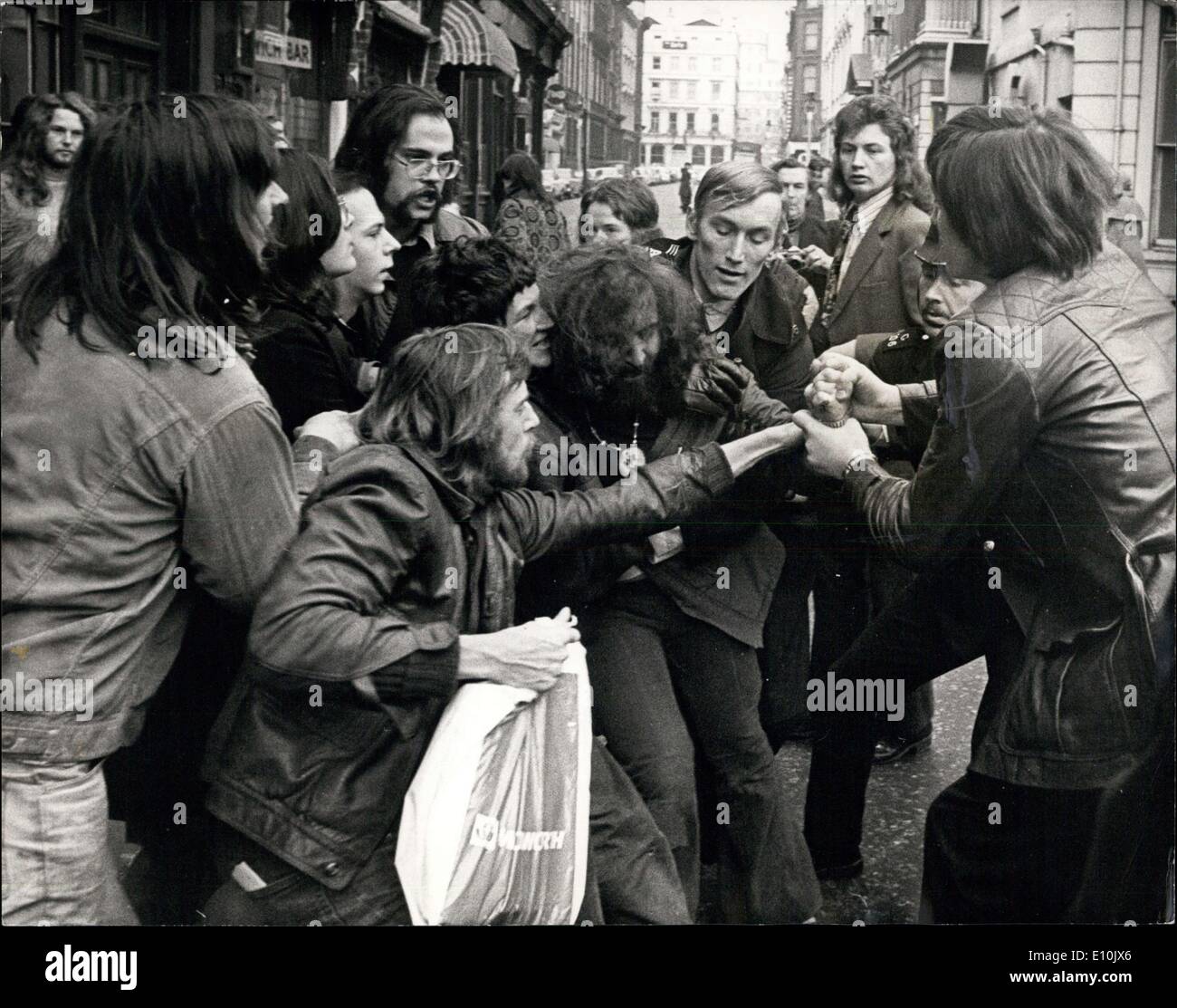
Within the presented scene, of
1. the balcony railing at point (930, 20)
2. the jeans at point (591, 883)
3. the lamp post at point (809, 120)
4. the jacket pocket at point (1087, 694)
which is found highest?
the balcony railing at point (930, 20)

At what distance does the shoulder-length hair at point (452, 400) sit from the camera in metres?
2.84

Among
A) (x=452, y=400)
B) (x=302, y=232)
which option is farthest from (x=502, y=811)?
(x=302, y=232)

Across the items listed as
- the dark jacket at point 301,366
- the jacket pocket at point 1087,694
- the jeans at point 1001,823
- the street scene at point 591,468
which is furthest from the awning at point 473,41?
the jacket pocket at point 1087,694

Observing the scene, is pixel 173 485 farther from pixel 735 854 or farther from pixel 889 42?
pixel 889 42

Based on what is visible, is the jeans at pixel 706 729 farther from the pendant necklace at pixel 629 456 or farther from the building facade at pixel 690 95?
the building facade at pixel 690 95

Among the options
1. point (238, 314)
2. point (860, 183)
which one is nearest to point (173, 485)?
point (238, 314)

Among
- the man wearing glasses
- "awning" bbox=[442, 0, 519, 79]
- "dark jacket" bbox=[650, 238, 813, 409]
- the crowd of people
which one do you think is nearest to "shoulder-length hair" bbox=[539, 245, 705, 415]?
the crowd of people

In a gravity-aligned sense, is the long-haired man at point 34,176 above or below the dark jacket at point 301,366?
above

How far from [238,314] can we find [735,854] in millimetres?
1576

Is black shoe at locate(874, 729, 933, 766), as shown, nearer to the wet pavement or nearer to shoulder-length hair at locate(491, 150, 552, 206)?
the wet pavement

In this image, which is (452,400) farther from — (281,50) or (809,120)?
(809,120)

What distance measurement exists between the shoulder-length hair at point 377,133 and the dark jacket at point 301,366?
441 mm

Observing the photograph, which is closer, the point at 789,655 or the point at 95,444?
the point at 95,444
